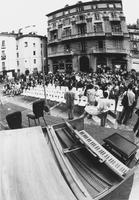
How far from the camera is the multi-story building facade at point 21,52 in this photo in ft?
168

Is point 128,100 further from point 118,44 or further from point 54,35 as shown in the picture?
point 54,35

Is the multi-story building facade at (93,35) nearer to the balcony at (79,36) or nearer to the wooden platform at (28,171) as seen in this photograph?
the balcony at (79,36)

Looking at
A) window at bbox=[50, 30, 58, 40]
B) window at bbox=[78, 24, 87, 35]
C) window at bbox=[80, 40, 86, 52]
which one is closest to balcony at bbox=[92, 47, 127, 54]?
window at bbox=[80, 40, 86, 52]

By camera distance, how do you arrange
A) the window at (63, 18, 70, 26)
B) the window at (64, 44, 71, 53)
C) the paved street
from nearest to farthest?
the paved street < the window at (63, 18, 70, 26) < the window at (64, 44, 71, 53)

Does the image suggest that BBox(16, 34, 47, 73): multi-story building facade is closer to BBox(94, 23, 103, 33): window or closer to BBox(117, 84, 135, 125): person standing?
BBox(94, 23, 103, 33): window

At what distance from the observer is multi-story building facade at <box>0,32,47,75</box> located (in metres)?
51.3

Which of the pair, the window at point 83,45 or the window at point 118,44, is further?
the window at point 83,45

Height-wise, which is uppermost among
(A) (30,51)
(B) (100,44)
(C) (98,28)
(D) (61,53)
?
(C) (98,28)

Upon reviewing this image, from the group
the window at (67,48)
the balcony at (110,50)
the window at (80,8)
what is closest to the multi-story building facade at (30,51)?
the window at (67,48)

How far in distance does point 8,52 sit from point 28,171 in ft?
181

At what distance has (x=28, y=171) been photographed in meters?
3.69

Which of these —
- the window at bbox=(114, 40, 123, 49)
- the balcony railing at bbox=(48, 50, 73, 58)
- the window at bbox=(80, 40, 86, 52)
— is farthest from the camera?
the balcony railing at bbox=(48, 50, 73, 58)

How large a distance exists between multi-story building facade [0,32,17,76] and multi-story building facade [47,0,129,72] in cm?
1882

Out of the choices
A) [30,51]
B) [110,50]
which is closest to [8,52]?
[30,51]
